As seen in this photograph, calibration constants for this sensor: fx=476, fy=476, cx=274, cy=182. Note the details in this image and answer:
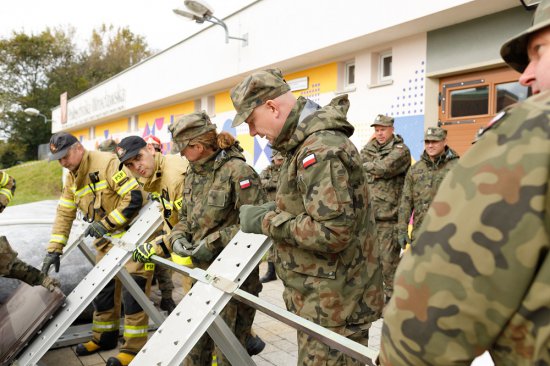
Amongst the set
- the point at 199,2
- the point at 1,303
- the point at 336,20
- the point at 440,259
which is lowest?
the point at 1,303

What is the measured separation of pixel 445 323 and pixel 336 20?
8196 millimetres

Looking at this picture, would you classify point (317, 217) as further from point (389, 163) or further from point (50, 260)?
point (389, 163)

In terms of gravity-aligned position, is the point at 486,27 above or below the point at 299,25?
below

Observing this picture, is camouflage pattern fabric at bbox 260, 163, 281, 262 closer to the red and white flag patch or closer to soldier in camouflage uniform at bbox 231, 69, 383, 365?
the red and white flag patch

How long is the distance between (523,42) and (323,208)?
3.43ft

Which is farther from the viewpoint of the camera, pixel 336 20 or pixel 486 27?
pixel 336 20

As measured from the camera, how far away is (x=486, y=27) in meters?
6.26

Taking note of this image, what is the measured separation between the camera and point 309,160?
6.53 ft

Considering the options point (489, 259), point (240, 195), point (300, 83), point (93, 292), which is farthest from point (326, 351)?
point (300, 83)

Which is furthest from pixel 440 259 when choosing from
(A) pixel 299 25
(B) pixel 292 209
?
(A) pixel 299 25

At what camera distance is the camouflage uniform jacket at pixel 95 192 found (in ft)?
14.7

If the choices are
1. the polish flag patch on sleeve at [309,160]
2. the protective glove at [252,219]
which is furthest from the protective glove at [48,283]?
the polish flag patch on sleeve at [309,160]

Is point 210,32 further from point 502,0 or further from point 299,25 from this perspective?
point 502,0

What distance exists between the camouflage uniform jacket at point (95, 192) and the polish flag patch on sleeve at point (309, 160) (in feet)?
8.90
